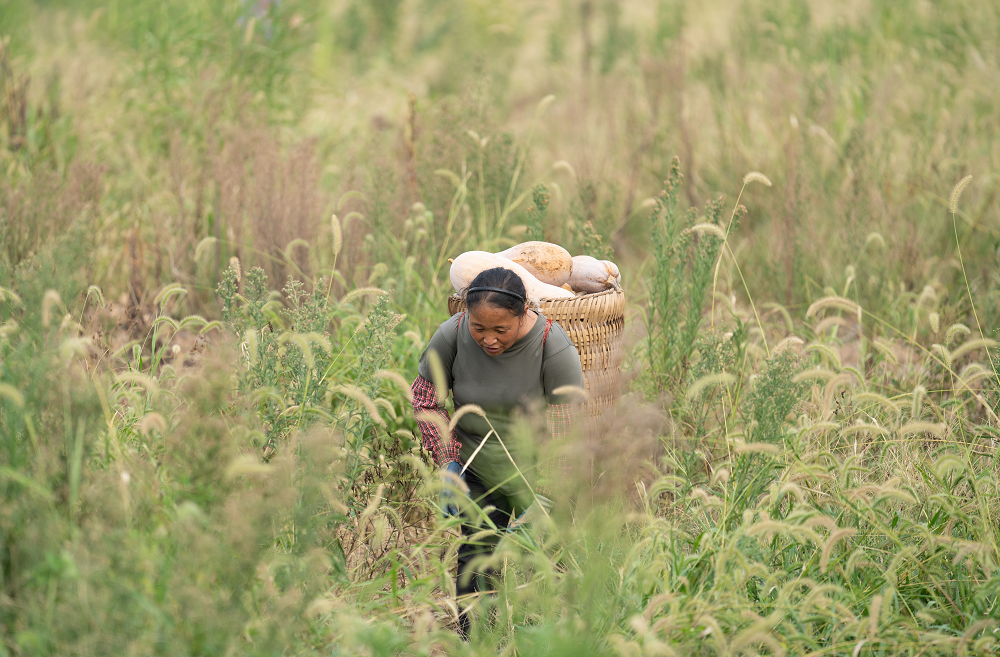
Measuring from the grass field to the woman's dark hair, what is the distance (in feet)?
1.09

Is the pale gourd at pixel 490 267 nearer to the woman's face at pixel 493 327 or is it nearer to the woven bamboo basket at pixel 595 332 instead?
the woven bamboo basket at pixel 595 332

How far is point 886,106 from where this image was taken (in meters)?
6.39

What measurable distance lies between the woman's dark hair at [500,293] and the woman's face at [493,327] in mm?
16

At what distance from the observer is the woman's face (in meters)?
2.61

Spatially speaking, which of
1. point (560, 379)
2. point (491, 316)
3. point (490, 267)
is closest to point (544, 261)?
point (490, 267)

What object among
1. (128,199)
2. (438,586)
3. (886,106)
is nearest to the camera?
(438,586)

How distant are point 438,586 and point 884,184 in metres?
4.34

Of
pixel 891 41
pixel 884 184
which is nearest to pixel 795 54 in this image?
pixel 891 41

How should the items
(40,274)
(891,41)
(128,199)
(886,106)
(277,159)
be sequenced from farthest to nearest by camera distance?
(891,41), (886,106), (128,199), (277,159), (40,274)

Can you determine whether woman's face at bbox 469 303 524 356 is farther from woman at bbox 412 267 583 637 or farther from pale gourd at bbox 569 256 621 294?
Result: pale gourd at bbox 569 256 621 294

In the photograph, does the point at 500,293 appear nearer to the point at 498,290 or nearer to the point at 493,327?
the point at 498,290

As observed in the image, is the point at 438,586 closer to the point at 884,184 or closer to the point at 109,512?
the point at 109,512

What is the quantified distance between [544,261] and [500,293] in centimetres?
87

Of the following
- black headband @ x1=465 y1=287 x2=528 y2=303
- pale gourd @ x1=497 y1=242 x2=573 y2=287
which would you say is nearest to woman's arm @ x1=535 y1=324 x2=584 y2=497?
black headband @ x1=465 y1=287 x2=528 y2=303
